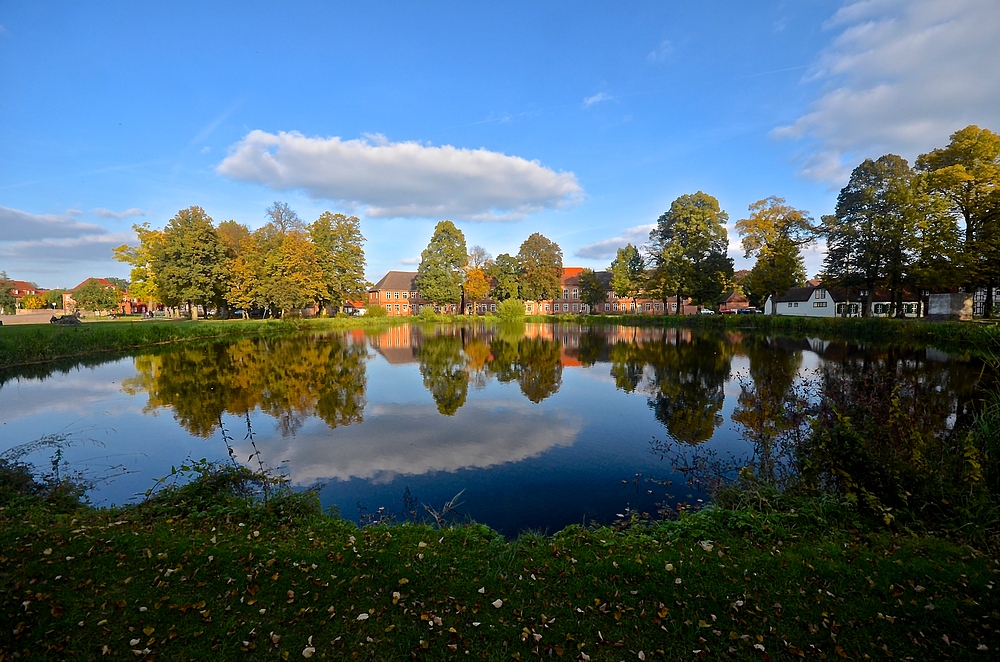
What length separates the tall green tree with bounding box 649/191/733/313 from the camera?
152 ft

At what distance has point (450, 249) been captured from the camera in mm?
63000

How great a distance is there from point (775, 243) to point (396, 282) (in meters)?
61.0

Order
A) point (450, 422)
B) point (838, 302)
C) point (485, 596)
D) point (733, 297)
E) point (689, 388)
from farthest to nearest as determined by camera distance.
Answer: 1. point (733, 297)
2. point (838, 302)
3. point (689, 388)
4. point (450, 422)
5. point (485, 596)

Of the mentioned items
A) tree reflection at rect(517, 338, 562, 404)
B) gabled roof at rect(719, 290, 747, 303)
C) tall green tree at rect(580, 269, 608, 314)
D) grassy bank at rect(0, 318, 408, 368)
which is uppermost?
tall green tree at rect(580, 269, 608, 314)

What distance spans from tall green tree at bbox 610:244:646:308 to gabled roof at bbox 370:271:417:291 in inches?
1423

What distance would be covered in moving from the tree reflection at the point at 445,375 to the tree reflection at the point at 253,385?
2.44 m

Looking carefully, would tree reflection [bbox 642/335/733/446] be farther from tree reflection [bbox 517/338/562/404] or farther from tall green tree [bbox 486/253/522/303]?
tall green tree [bbox 486/253/522/303]

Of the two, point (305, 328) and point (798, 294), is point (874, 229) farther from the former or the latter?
point (305, 328)

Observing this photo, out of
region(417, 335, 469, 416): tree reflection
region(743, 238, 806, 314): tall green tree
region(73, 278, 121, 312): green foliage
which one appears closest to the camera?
region(417, 335, 469, 416): tree reflection

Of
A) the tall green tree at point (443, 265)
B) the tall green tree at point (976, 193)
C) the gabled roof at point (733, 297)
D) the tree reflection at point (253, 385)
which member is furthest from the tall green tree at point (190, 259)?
the gabled roof at point (733, 297)

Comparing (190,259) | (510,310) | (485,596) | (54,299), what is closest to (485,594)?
(485,596)

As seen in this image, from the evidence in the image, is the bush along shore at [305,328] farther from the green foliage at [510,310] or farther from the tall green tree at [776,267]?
the green foliage at [510,310]

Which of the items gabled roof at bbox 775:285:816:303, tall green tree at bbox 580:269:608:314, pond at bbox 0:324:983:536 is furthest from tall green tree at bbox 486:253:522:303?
pond at bbox 0:324:983:536

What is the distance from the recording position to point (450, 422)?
37.3ft
